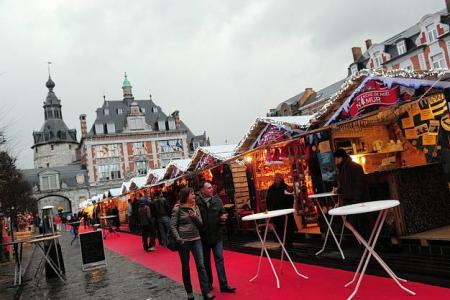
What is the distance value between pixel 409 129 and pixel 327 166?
191 centimetres

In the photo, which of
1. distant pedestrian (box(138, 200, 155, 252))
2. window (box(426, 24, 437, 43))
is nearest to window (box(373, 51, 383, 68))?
window (box(426, 24, 437, 43))

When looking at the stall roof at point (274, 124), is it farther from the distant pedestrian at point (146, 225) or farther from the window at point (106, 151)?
the window at point (106, 151)

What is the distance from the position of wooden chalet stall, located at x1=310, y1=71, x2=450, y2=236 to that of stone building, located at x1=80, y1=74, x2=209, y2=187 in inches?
2392

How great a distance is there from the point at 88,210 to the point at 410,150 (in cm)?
4559

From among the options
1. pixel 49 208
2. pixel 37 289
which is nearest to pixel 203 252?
pixel 37 289

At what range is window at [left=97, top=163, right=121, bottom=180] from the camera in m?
70.3

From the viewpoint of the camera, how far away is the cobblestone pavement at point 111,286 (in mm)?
7691

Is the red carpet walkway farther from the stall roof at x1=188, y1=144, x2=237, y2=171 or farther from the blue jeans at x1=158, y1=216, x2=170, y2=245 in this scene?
the stall roof at x1=188, y1=144, x2=237, y2=171

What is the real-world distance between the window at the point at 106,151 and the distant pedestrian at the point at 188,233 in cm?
6638

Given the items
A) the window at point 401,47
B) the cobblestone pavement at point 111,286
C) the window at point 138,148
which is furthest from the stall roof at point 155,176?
the window at point 138,148

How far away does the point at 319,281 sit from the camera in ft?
21.4

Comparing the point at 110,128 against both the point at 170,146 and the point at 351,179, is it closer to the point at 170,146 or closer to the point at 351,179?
the point at 170,146

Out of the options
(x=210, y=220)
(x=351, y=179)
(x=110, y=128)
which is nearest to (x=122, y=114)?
(x=110, y=128)

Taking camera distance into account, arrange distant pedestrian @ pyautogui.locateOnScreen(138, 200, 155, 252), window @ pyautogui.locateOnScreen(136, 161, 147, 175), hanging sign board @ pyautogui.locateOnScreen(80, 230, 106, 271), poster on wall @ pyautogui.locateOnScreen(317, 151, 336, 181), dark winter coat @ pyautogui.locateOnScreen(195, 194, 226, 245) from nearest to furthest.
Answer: dark winter coat @ pyautogui.locateOnScreen(195, 194, 226, 245) → poster on wall @ pyautogui.locateOnScreen(317, 151, 336, 181) → hanging sign board @ pyautogui.locateOnScreen(80, 230, 106, 271) → distant pedestrian @ pyautogui.locateOnScreen(138, 200, 155, 252) → window @ pyautogui.locateOnScreen(136, 161, 147, 175)
